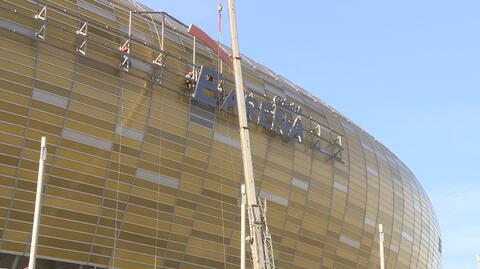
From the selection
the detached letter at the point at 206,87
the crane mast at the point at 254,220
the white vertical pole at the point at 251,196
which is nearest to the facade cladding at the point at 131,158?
the detached letter at the point at 206,87

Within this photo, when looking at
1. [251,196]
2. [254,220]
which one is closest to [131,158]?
[251,196]

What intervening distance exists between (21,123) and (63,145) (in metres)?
2.59

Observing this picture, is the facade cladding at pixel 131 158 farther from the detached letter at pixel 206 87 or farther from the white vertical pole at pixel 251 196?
the white vertical pole at pixel 251 196

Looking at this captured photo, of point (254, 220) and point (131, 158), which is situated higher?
point (131, 158)

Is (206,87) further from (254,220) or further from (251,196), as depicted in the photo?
(254,220)

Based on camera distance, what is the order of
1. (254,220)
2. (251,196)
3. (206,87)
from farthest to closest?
(206,87), (251,196), (254,220)

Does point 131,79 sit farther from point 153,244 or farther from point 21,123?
point 153,244

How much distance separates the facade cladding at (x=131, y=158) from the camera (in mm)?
35562

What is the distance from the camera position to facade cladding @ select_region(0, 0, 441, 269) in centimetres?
3556

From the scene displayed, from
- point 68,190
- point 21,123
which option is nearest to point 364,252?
point 68,190

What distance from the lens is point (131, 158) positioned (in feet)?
129

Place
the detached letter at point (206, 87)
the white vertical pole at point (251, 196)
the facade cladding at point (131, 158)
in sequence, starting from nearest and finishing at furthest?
the white vertical pole at point (251, 196) → the facade cladding at point (131, 158) → the detached letter at point (206, 87)

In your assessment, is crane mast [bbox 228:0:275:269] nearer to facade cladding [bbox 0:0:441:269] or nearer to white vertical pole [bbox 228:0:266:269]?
white vertical pole [bbox 228:0:266:269]

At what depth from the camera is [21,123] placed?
35281 millimetres
